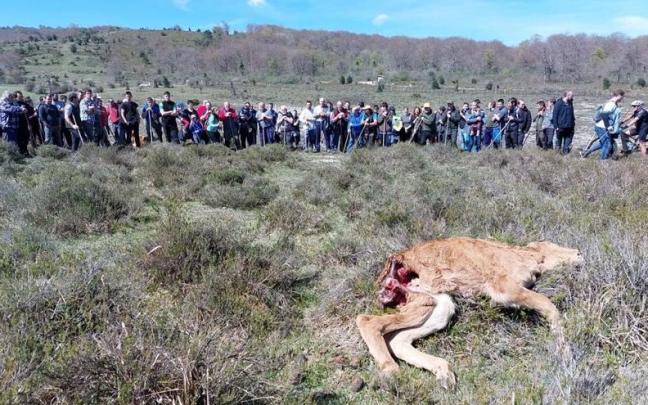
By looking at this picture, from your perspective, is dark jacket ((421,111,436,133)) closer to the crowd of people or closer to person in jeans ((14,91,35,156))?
the crowd of people

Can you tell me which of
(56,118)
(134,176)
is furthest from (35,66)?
(134,176)

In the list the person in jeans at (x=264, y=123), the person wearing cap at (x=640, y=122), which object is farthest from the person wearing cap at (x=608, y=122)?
the person in jeans at (x=264, y=123)

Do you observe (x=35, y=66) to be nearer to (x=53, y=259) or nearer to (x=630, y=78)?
(x=53, y=259)

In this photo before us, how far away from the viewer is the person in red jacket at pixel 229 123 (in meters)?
14.9

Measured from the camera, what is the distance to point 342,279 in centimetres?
471

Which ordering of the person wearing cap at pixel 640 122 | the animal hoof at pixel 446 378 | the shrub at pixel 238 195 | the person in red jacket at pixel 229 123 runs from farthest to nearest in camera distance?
the person in red jacket at pixel 229 123 → the person wearing cap at pixel 640 122 → the shrub at pixel 238 195 → the animal hoof at pixel 446 378

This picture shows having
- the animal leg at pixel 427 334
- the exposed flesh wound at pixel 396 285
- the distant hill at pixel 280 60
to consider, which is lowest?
the animal leg at pixel 427 334

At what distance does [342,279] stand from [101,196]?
4.37 metres

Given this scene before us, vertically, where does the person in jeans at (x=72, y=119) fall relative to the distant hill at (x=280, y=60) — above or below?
below

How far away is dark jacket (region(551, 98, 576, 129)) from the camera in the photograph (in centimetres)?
1245

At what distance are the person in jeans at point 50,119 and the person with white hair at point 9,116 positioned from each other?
30.7 inches

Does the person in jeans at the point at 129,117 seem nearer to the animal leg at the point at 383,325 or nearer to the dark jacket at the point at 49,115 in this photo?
the dark jacket at the point at 49,115

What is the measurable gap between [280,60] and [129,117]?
68495mm

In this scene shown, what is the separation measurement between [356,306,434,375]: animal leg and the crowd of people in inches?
414
